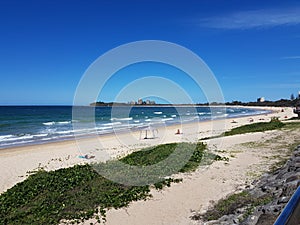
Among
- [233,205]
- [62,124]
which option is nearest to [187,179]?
[233,205]

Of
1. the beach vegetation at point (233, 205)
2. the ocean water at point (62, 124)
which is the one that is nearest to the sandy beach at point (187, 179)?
the beach vegetation at point (233, 205)

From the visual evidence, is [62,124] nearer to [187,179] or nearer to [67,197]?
[187,179]

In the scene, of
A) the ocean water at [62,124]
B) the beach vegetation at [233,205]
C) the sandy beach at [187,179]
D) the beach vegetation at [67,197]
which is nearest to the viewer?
the beach vegetation at [233,205]

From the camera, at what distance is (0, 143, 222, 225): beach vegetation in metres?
6.72

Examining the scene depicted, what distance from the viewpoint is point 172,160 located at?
Result: 37.3 feet

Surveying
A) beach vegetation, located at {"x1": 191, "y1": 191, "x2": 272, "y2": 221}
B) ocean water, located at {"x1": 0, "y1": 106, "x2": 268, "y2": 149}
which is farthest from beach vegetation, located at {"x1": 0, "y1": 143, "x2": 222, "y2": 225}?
ocean water, located at {"x1": 0, "y1": 106, "x2": 268, "y2": 149}

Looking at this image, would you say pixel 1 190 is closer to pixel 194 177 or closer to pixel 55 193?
pixel 55 193

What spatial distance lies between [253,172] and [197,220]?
4.17 metres

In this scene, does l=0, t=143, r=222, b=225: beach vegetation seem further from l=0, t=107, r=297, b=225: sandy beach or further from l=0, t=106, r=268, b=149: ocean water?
l=0, t=106, r=268, b=149: ocean water

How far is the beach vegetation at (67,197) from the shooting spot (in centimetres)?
672

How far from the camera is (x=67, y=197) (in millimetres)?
7762

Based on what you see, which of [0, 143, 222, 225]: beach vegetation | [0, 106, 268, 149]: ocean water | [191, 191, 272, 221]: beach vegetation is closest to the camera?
[191, 191, 272, 221]: beach vegetation

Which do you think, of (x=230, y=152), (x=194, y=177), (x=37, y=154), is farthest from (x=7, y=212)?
(x=37, y=154)

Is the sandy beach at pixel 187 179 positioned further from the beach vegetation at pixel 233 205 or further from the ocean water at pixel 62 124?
the ocean water at pixel 62 124
